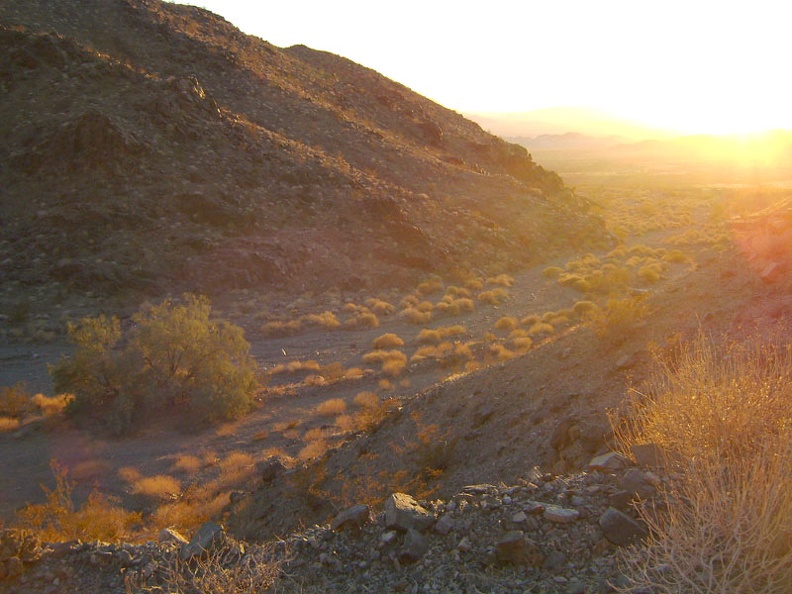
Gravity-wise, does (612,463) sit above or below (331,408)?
above

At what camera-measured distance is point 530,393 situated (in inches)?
405

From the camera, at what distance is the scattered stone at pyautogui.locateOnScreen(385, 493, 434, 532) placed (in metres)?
5.27

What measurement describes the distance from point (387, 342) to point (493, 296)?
761cm

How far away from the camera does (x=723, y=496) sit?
12.2 feet

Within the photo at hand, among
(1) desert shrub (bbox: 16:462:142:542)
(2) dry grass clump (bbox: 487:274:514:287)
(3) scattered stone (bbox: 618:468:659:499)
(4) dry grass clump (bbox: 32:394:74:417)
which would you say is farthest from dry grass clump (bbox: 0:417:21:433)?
(2) dry grass clump (bbox: 487:274:514:287)

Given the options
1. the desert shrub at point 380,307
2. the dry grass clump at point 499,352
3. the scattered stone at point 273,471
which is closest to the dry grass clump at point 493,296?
the desert shrub at point 380,307

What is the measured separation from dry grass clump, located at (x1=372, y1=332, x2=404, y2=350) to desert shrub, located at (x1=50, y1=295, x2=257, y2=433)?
505 centimetres

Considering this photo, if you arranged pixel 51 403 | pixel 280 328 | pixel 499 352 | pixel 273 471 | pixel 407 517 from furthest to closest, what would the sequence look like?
pixel 280 328 < pixel 499 352 < pixel 51 403 < pixel 273 471 < pixel 407 517

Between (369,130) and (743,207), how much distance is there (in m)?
31.9

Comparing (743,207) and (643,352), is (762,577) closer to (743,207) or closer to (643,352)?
(643,352)

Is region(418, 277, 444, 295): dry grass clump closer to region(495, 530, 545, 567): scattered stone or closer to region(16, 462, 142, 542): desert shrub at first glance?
region(16, 462, 142, 542): desert shrub

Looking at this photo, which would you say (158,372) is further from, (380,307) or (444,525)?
(444,525)

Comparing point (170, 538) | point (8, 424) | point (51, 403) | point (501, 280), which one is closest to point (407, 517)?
point (170, 538)

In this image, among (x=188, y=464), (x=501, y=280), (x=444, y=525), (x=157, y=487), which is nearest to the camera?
(x=444, y=525)
